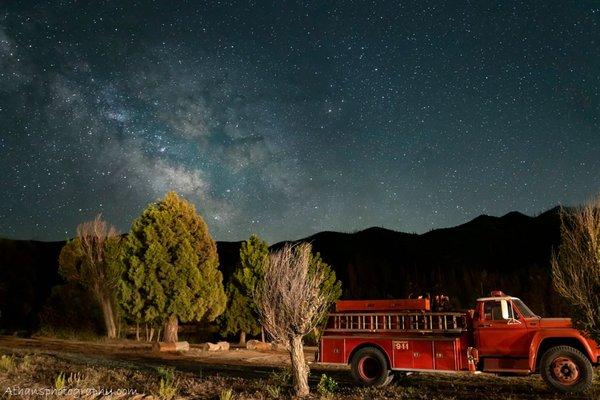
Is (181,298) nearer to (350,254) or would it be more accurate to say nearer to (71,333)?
(71,333)

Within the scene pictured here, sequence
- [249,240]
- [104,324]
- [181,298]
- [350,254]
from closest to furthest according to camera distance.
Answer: [181,298] < [249,240] < [104,324] < [350,254]

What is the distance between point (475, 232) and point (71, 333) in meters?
59.1

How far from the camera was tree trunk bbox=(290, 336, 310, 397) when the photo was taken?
11797 millimetres

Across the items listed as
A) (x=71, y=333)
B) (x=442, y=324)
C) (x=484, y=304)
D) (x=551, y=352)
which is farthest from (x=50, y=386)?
(x=71, y=333)

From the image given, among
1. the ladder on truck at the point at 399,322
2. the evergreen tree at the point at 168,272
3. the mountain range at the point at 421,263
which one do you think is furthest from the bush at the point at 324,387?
the mountain range at the point at 421,263

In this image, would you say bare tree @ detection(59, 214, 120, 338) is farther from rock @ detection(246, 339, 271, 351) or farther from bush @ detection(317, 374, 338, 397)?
bush @ detection(317, 374, 338, 397)

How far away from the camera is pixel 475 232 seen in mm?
76562

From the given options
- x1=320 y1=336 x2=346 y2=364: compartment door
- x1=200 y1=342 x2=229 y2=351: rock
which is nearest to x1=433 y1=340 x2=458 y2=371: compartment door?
x1=320 y1=336 x2=346 y2=364: compartment door

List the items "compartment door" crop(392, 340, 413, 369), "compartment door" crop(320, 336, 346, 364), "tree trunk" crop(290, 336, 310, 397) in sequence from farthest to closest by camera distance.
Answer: "compartment door" crop(320, 336, 346, 364)
"compartment door" crop(392, 340, 413, 369)
"tree trunk" crop(290, 336, 310, 397)

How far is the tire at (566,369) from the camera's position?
12.2 meters

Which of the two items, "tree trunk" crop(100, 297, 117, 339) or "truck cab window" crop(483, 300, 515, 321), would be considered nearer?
"truck cab window" crop(483, 300, 515, 321)

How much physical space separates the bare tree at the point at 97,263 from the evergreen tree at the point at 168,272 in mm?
5837

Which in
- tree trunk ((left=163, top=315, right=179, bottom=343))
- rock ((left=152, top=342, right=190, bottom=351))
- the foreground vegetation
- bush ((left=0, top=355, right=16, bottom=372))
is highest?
tree trunk ((left=163, top=315, right=179, bottom=343))

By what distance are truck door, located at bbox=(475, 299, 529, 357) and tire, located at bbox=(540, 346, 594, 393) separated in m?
0.58
